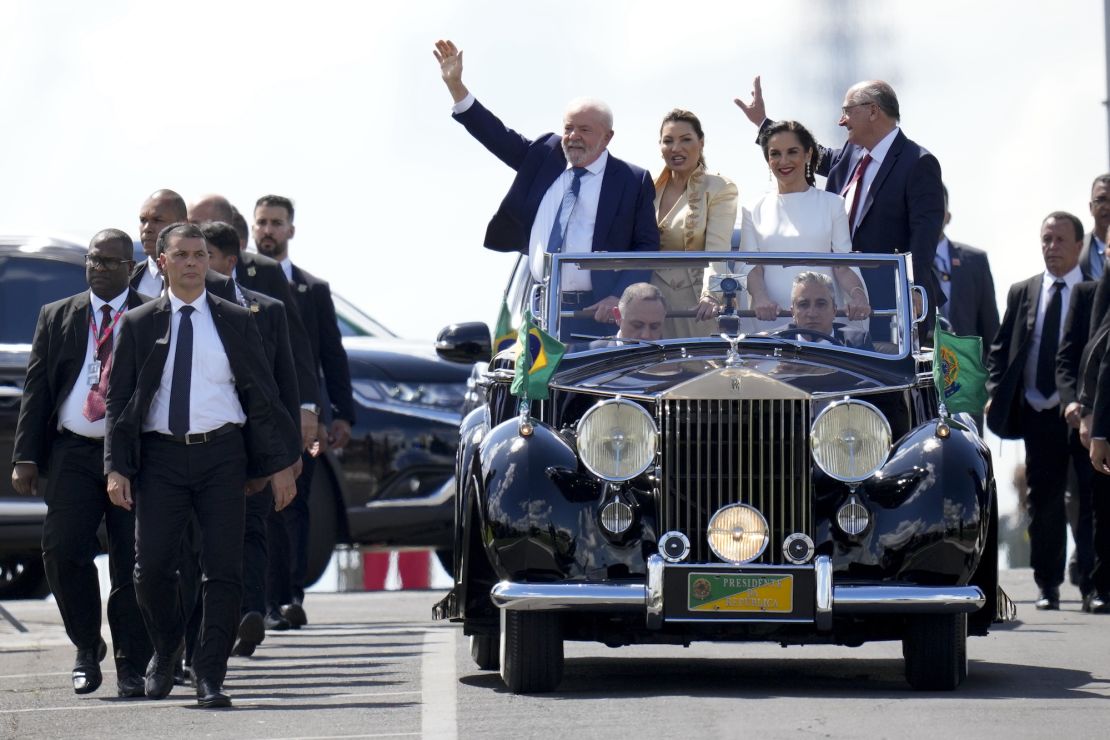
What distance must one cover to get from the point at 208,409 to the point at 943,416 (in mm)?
2884

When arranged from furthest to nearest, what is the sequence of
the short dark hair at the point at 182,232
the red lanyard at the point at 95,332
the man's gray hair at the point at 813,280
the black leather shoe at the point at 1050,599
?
the black leather shoe at the point at 1050,599 < the man's gray hair at the point at 813,280 < the red lanyard at the point at 95,332 < the short dark hair at the point at 182,232

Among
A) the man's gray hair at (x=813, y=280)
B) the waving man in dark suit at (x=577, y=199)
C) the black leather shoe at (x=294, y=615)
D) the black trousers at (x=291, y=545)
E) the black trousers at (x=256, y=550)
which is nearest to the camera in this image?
the man's gray hair at (x=813, y=280)

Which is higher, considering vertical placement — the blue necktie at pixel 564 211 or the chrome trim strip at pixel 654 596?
the blue necktie at pixel 564 211

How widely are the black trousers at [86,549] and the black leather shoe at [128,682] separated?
0.12ft

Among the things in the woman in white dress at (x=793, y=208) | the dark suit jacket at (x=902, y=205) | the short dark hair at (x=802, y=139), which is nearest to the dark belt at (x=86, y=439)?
the woman in white dress at (x=793, y=208)

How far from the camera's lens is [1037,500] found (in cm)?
1467

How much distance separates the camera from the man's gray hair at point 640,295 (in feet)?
35.1

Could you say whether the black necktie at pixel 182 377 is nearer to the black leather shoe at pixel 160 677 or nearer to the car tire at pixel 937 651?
the black leather shoe at pixel 160 677

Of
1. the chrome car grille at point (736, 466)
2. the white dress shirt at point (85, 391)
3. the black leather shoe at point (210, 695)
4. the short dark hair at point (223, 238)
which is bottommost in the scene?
the black leather shoe at point (210, 695)

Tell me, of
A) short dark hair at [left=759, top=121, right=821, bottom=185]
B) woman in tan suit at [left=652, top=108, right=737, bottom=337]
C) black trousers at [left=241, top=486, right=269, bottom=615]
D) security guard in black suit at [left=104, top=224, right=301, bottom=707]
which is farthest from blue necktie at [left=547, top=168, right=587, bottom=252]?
security guard in black suit at [left=104, top=224, right=301, bottom=707]

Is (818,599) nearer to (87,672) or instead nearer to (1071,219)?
(87,672)

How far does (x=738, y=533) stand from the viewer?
30.7ft

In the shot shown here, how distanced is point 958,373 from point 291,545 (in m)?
4.85

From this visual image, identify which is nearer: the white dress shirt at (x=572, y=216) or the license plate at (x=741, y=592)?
the license plate at (x=741, y=592)
